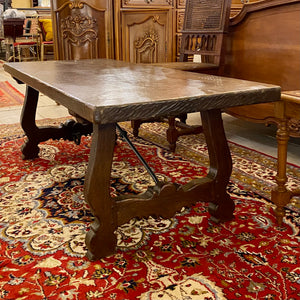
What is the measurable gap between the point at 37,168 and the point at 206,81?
1.44m

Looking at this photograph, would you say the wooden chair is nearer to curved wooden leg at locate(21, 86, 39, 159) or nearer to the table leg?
the table leg

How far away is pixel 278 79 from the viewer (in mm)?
2877

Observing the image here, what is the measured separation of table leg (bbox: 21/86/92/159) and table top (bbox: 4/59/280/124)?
73 centimetres

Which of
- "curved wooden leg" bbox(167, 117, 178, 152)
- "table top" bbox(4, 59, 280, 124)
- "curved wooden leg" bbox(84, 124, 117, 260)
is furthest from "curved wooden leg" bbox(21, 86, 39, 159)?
"curved wooden leg" bbox(84, 124, 117, 260)

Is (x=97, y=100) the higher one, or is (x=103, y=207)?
(x=97, y=100)

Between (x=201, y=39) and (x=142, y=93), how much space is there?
2266mm

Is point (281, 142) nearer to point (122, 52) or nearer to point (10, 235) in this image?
point (10, 235)

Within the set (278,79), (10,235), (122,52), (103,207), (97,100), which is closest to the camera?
(97,100)

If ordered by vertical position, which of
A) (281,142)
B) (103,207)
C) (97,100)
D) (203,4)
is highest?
(203,4)

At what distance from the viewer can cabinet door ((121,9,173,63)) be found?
4.47 meters

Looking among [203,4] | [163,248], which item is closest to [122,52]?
[203,4]

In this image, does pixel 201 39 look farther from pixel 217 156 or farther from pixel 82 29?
pixel 217 156

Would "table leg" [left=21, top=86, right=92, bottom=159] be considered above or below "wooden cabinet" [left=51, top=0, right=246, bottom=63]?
below

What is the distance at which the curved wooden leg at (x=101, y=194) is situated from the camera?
1457mm
